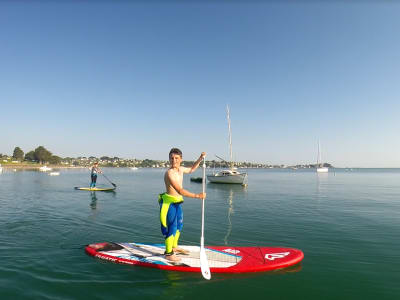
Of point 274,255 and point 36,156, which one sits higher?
point 36,156

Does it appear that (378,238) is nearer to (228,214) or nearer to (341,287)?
(341,287)

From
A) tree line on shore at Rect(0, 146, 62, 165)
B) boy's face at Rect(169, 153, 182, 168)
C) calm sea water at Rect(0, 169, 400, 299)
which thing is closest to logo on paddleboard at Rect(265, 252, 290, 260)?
calm sea water at Rect(0, 169, 400, 299)

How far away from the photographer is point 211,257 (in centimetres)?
675

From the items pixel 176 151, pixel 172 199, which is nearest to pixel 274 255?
pixel 172 199

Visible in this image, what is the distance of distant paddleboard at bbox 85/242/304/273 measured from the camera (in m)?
6.10

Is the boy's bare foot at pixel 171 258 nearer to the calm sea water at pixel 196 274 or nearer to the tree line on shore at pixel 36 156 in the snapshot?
the calm sea water at pixel 196 274

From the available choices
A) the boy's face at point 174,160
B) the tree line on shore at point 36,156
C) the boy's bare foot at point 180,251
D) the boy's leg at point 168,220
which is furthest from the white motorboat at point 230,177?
the tree line on shore at point 36,156

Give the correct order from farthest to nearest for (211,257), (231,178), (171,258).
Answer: (231,178)
(211,257)
(171,258)

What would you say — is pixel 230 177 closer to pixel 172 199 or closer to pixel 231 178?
pixel 231 178

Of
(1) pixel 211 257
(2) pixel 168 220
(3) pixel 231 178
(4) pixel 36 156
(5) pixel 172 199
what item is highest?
(4) pixel 36 156

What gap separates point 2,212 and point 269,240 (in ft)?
50.9

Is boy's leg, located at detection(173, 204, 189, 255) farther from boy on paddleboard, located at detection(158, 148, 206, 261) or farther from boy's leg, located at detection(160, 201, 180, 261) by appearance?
boy's leg, located at detection(160, 201, 180, 261)

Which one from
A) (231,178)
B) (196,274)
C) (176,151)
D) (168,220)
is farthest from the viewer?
(231,178)

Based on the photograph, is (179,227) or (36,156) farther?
(36,156)
